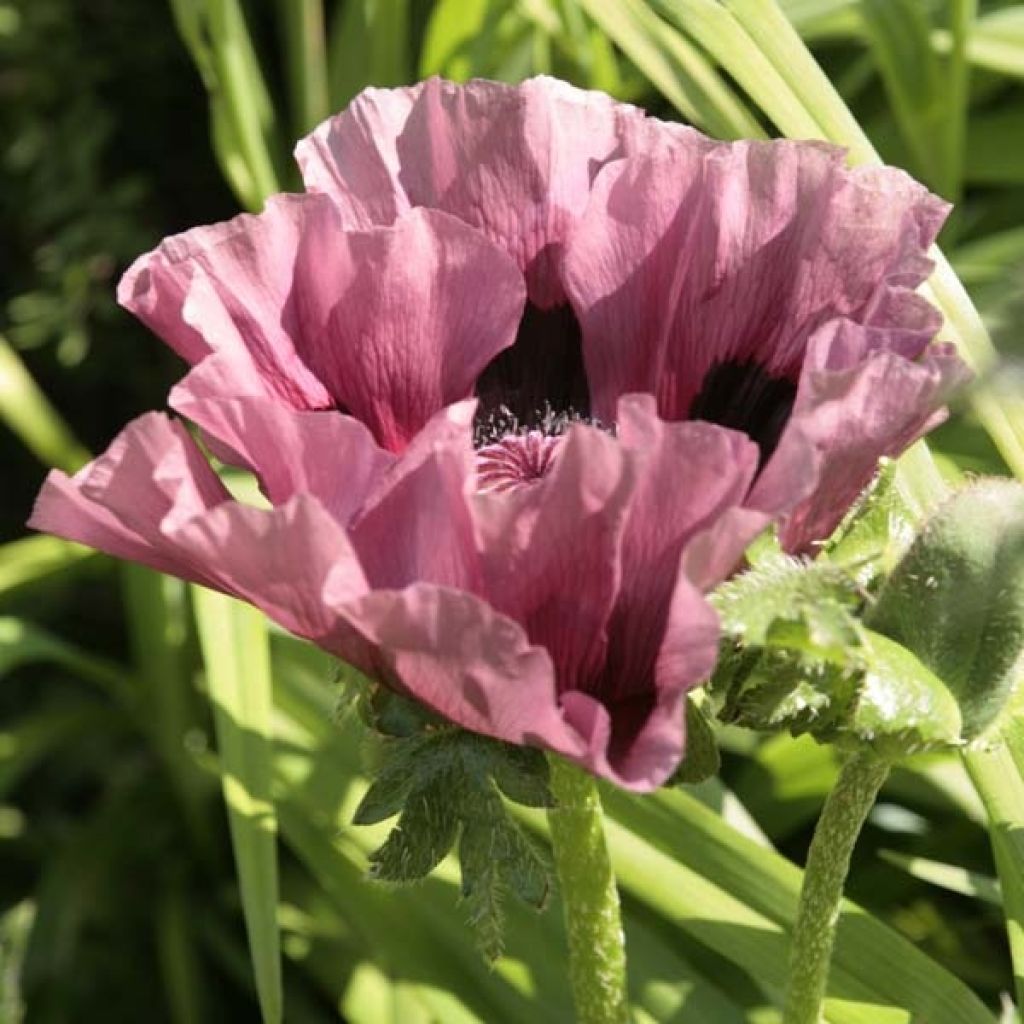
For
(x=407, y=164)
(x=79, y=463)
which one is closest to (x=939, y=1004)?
(x=407, y=164)

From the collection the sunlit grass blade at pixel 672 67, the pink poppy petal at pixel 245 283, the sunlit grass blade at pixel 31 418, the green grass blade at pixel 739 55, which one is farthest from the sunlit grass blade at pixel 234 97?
the pink poppy petal at pixel 245 283

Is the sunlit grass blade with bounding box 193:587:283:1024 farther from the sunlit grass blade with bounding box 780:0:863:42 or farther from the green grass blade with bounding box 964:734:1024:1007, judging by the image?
the sunlit grass blade with bounding box 780:0:863:42

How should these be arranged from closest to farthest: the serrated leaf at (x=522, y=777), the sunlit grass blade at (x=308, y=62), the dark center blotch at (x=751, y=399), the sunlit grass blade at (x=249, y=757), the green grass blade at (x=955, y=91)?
the serrated leaf at (x=522, y=777) < the dark center blotch at (x=751, y=399) < the sunlit grass blade at (x=249, y=757) < the green grass blade at (x=955, y=91) < the sunlit grass blade at (x=308, y=62)

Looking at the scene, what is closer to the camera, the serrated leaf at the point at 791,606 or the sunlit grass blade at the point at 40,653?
the serrated leaf at the point at 791,606

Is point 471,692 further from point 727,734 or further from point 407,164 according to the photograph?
point 727,734

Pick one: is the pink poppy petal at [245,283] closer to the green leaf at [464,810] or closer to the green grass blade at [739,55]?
the green leaf at [464,810]

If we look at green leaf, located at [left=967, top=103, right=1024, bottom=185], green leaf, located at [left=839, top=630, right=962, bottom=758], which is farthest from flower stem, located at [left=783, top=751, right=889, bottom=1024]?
green leaf, located at [left=967, top=103, right=1024, bottom=185]

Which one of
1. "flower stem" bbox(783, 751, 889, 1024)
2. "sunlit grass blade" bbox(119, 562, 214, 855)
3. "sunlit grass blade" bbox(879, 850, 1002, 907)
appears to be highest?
"flower stem" bbox(783, 751, 889, 1024)
